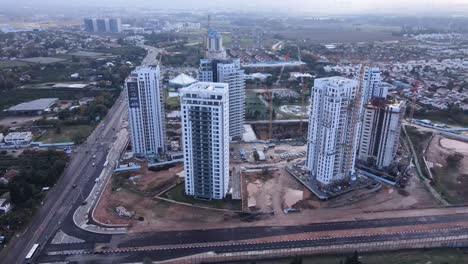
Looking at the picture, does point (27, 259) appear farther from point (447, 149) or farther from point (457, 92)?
point (457, 92)

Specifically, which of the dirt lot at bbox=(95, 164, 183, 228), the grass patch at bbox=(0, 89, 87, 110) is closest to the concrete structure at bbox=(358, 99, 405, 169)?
the dirt lot at bbox=(95, 164, 183, 228)

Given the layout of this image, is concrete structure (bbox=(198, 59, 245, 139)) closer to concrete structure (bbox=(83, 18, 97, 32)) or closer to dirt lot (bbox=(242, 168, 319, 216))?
dirt lot (bbox=(242, 168, 319, 216))

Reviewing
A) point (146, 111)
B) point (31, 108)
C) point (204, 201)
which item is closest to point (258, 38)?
point (31, 108)

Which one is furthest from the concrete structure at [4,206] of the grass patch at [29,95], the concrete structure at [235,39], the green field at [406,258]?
the concrete structure at [235,39]

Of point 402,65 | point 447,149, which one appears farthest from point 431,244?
point 402,65

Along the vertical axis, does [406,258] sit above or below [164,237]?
below

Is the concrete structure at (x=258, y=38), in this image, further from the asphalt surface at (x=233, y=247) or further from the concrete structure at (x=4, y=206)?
the concrete structure at (x=4, y=206)

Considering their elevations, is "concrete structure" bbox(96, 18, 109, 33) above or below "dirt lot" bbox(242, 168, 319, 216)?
above

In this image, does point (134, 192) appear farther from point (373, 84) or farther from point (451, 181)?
point (451, 181)
